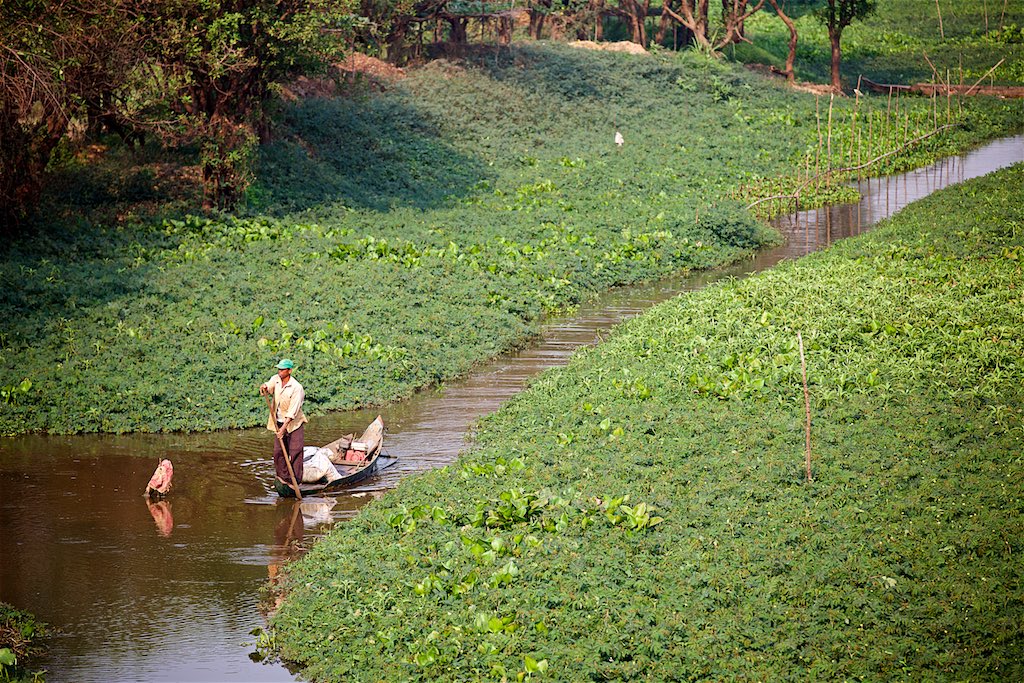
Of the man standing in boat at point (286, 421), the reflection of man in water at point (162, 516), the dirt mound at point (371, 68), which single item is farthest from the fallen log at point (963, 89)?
the reflection of man in water at point (162, 516)

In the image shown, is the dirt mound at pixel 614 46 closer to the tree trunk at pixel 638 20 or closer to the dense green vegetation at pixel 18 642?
the tree trunk at pixel 638 20

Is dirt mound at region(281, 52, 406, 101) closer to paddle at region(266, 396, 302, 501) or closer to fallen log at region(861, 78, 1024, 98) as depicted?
paddle at region(266, 396, 302, 501)

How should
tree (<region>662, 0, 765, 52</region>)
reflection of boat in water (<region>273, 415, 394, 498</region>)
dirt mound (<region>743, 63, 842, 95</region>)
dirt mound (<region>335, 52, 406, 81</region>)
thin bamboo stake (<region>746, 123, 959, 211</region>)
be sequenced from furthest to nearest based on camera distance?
tree (<region>662, 0, 765, 52</region>)
dirt mound (<region>743, 63, 842, 95</region>)
dirt mound (<region>335, 52, 406, 81</region>)
thin bamboo stake (<region>746, 123, 959, 211</region>)
reflection of boat in water (<region>273, 415, 394, 498</region>)

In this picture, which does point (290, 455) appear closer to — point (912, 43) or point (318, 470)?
point (318, 470)

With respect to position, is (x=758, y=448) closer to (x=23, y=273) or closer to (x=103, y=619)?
(x=103, y=619)

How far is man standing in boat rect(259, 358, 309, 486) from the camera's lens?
14586 millimetres

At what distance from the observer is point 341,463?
1562cm

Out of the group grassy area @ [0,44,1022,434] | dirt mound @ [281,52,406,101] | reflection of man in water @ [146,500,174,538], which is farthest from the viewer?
dirt mound @ [281,52,406,101]

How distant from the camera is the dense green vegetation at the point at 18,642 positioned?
1006 centimetres

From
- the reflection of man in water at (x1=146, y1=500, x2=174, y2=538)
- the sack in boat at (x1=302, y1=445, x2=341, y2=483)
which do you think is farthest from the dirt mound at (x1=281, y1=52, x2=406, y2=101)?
the reflection of man in water at (x1=146, y1=500, x2=174, y2=538)

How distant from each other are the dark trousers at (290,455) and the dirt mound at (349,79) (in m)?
22.1

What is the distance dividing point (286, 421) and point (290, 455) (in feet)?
1.70

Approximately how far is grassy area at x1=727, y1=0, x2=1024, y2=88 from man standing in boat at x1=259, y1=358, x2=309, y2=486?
43.3 meters

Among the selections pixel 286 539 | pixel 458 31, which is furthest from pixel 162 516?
pixel 458 31
